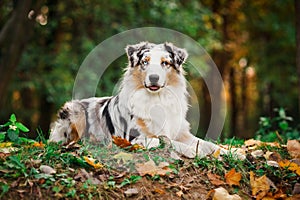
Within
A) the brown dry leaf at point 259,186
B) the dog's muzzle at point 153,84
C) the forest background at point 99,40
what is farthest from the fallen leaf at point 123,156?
the forest background at point 99,40

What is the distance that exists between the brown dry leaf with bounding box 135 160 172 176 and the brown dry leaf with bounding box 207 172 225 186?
1.29ft

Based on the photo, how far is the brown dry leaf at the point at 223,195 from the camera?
407cm

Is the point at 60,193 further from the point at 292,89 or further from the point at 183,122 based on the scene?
the point at 292,89

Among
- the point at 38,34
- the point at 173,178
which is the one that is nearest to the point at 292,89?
the point at 38,34

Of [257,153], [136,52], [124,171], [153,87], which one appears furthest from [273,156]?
[136,52]

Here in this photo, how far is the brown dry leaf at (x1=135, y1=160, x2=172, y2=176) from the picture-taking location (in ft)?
13.5

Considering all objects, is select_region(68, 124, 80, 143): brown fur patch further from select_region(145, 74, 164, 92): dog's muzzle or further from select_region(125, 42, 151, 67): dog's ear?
select_region(145, 74, 164, 92): dog's muzzle

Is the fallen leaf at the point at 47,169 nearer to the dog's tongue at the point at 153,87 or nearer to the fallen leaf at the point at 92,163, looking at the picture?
the fallen leaf at the point at 92,163

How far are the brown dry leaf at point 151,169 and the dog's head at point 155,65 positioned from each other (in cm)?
116

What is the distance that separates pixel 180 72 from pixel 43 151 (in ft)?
6.48

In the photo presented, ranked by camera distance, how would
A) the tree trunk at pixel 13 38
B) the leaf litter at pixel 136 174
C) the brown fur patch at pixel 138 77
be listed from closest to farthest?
the leaf litter at pixel 136 174 < the brown fur patch at pixel 138 77 < the tree trunk at pixel 13 38

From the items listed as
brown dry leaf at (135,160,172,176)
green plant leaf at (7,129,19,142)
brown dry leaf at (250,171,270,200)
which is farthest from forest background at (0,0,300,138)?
green plant leaf at (7,129,19,142)

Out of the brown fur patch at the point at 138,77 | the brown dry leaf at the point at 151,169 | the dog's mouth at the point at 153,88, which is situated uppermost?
the brown fur patch at the point at 138,77

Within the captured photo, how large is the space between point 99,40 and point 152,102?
7949 mm
